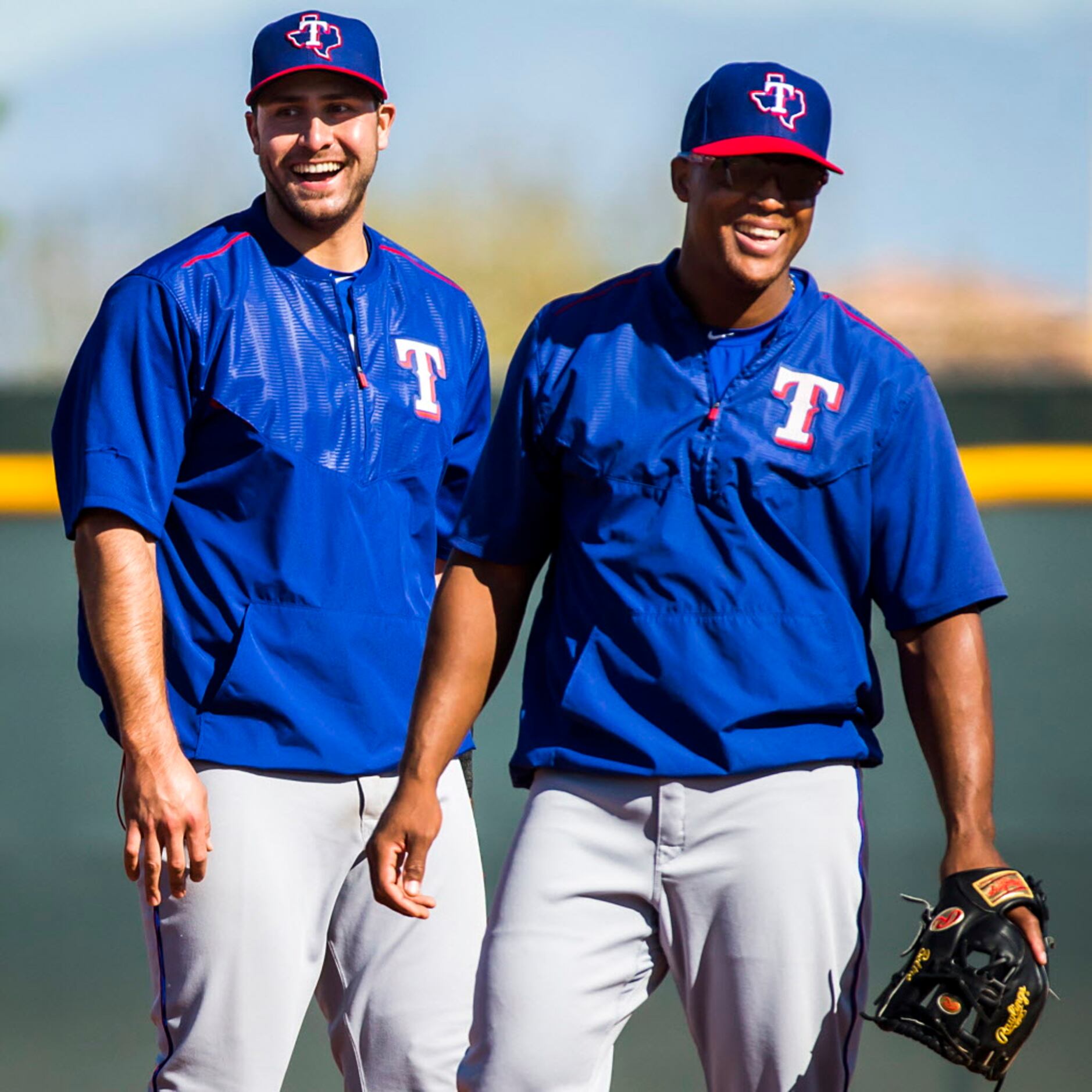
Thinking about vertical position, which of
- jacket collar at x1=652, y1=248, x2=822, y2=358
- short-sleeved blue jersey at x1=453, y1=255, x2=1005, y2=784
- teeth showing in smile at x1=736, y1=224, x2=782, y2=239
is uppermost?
teeth showing in smile at x1=736, y1=224, x2=782, y2=239

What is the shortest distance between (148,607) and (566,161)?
2190mm

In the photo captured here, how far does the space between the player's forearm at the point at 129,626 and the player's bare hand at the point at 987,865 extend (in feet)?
3.43

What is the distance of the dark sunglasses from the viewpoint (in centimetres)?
220

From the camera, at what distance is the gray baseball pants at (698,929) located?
2.18 m

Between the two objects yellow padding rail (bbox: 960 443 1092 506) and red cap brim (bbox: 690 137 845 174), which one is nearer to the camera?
red cap brim (bbox: 690 137 845 174)

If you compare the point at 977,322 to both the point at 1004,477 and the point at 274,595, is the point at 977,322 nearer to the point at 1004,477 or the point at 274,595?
the point at 1004,477

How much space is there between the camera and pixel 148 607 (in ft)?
8.05

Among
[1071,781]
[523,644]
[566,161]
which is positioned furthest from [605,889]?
[566,161]

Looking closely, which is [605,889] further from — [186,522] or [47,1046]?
[47,1046]

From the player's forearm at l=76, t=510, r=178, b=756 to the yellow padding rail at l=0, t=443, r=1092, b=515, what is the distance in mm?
1704

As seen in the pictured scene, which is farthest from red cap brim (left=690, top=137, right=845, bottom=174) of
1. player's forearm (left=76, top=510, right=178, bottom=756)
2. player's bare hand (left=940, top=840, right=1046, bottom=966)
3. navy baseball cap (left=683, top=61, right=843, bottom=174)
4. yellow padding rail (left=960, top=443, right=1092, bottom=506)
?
yellow padding rail (left=960, top=443, right=1092, bottom=506)

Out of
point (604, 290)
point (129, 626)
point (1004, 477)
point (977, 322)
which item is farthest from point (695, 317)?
point (977, 322)

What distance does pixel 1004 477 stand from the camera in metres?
4.09

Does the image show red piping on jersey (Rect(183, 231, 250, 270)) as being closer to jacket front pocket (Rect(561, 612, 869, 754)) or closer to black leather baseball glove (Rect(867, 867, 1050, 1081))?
jacket front pocket (Rect(561, 612, 869, 754))
